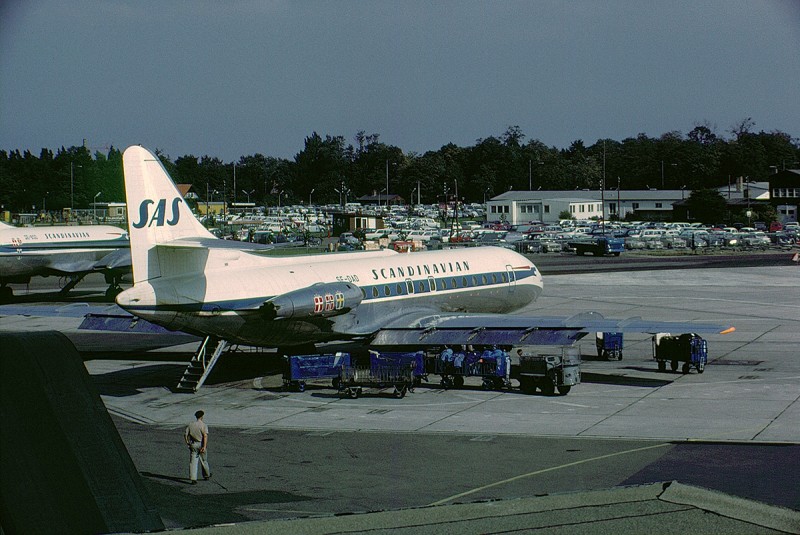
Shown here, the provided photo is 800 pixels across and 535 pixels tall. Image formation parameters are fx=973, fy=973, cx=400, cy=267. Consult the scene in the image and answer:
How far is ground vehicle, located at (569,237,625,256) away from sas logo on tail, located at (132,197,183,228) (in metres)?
74.8

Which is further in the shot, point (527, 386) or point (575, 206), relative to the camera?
point (575, 206)

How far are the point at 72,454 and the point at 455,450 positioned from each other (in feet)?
44.9

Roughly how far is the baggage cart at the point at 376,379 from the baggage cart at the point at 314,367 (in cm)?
42

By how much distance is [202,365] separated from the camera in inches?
1394

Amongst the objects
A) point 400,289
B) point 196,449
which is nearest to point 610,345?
point 400,289

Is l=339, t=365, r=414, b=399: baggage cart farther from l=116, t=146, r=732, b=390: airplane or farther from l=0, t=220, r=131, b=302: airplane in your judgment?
l=0, t=220, r=131, b=302: airplane

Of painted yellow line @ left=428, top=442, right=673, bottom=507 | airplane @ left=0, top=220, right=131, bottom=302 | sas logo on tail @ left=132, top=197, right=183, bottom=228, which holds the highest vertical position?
sas logo on tail @ left=132, top=197, right=183, bottom=228

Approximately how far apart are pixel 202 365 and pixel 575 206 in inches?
5902

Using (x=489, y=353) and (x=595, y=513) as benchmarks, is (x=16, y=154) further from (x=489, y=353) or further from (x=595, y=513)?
(x=595, y=513)

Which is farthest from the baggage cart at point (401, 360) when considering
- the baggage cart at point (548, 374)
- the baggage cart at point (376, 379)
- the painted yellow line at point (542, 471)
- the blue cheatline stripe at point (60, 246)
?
the blue cheatline stripe at point (60, 246)

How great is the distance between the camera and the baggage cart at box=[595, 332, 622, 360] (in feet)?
133

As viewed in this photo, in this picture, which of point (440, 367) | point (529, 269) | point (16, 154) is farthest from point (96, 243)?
point (16, 154)

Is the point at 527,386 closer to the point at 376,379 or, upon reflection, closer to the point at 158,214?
the point at 376,379

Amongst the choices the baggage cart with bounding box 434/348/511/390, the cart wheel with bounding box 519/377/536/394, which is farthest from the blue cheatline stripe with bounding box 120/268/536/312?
the cart wheel with bounding box 519/377/536/394
